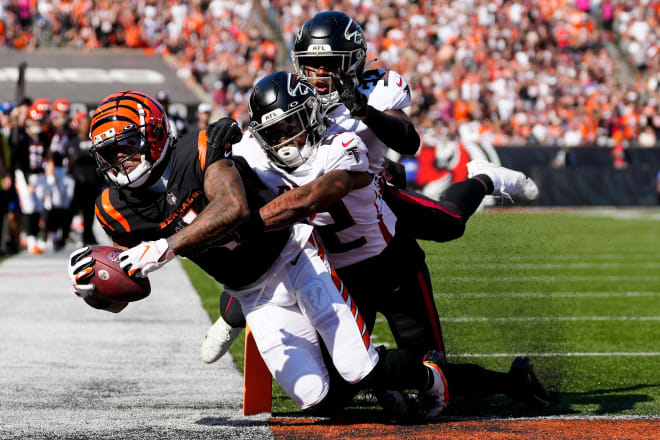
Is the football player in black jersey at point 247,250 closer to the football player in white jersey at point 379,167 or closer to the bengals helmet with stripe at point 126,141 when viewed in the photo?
the bengals helmet with stripe at point 126,141

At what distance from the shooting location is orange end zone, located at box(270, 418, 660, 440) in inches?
144

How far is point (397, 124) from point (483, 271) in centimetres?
117

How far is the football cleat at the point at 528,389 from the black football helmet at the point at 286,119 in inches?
53.1

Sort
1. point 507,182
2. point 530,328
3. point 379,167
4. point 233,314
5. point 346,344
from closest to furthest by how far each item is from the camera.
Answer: point 346,344 → point 379,167 → point 233,314 → point 530,328 → point 507,182

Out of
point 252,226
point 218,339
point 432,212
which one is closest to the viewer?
point 252,226

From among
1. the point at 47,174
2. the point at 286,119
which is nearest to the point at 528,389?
the point at 286,119

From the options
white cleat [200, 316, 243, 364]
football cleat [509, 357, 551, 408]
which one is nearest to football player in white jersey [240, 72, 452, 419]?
football cleat [509, 357, 551, 408]

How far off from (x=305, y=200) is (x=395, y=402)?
901mm

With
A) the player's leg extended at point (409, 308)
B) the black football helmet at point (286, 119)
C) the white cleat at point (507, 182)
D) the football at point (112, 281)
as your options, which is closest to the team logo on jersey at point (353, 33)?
the black football helmet at point (286, 119)

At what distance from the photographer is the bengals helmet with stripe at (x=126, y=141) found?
12.0 ft

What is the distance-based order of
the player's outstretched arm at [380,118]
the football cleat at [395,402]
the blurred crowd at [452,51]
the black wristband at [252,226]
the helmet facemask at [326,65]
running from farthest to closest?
the blurred crowd at [452,51], the helmet facemask at [326,65], the football cleat at [395,402], the player's outstretched arm at [380,118], the black wristband at [252,226]

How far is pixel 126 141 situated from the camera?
3.66m

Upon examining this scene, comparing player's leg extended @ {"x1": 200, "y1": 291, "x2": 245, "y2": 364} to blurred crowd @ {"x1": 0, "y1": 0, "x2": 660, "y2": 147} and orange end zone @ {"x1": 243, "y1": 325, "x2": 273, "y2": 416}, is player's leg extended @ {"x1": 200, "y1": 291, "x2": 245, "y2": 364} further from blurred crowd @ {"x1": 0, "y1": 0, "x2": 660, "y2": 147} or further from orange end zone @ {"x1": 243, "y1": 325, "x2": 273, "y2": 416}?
blurred crowd @ {"x1": 0, "y1": 0, "x2": 660, "y2": 147}

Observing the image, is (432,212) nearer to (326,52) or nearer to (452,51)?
(326,52)
